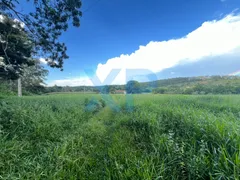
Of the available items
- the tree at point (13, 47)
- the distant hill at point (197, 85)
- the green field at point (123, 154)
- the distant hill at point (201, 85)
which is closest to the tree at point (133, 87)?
the distant hill at point (197, 85)

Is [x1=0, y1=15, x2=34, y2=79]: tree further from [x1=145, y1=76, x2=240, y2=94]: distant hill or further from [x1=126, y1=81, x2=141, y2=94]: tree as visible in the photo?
[x1=145, y1=76, x2=240, y2=94]: distant hill

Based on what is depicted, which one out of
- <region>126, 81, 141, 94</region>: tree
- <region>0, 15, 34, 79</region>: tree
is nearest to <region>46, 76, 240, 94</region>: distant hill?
<region>126, 81, 141, 94</region>: tree

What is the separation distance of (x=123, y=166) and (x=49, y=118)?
3222mm

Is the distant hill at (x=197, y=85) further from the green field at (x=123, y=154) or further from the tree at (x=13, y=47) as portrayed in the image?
the green field at (x=123, y=154)

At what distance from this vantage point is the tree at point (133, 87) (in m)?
13.6

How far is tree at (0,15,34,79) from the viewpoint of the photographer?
20.2 feet

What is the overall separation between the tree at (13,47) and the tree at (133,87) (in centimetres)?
985

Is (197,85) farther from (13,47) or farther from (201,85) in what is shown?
(13,47)

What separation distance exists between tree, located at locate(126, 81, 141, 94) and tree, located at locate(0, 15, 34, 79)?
32.3ft

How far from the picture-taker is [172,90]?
42.9ft

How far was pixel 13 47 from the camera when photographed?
7.21 meters

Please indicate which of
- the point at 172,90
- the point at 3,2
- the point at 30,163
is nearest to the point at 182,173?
the point at 30,163

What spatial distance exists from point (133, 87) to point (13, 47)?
37.8ft

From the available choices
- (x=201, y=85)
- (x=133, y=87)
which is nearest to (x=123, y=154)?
(x=133, y=87)
